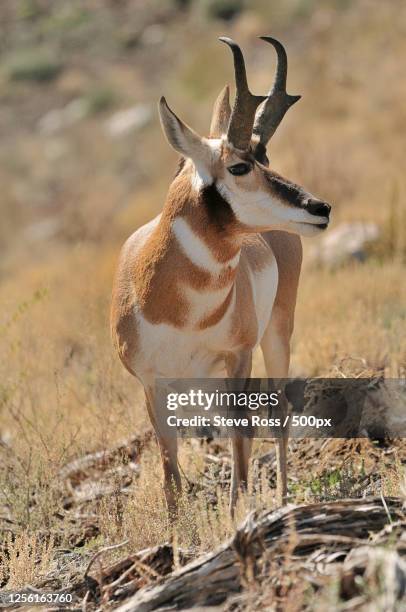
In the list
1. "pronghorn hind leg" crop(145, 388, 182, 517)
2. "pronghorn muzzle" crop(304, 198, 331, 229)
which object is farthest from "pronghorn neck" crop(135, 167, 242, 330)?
"pronghorn hind leg" crop(145, 388, 182, 517)

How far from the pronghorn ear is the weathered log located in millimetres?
1993

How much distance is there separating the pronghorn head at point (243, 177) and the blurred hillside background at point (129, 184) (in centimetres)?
141

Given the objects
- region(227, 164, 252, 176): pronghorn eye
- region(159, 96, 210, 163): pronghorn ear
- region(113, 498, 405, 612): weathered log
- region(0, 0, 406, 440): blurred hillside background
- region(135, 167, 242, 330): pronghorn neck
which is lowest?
region(113, 498, 405, 612): weathered log

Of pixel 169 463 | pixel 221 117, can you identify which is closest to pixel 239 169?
pixel 221 117

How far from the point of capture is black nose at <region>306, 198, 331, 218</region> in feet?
16.9

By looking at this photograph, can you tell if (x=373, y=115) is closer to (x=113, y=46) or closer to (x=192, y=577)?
(x=192, y=577)

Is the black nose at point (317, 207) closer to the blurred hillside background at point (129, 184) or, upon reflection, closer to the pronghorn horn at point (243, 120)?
the pronghorn horn at point (243, 120)

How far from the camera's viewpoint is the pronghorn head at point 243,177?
17.1ft

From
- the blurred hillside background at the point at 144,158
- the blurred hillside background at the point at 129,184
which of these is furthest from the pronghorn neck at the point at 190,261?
the blurred hillside background at the point at 144,158

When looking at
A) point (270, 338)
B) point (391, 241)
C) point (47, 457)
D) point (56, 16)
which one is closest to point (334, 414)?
point (270, 338)

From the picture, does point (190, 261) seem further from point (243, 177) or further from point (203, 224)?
point (243, 177)

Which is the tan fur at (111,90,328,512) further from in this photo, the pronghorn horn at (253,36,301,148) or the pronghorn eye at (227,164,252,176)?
the pronghorn horn at (253,36,301,148)

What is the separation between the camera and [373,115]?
19641 millimetres

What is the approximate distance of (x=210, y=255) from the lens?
5.40m
